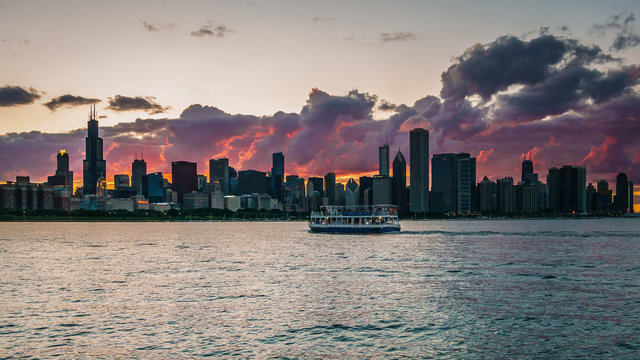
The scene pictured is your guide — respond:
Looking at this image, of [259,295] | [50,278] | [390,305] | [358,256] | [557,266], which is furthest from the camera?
[358,256]

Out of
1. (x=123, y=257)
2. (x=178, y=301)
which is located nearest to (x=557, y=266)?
(x=178, y=301)

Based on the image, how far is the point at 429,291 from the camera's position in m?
65.0

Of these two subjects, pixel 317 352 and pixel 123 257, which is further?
pixel 123 257

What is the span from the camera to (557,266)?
93438mm

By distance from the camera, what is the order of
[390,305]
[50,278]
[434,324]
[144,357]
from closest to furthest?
[144,357], [434,324], [390,305], [50,278]

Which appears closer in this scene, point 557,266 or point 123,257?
point 557,266

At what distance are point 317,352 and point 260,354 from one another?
3.98 metres

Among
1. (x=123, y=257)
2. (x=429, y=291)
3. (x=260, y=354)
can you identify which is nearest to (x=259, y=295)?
(x=429, y=291)

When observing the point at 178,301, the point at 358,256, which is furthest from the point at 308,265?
the point at 178,301

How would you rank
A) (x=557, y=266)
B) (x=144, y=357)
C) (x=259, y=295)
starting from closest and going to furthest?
(x=144, y=357) → (x=259, y=295) → (x=557, y=266)

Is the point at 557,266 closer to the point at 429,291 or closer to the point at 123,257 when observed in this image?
the point at 429,291

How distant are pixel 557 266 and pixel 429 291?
39.9m

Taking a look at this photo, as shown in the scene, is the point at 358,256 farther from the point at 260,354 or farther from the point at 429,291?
the point at 260,354

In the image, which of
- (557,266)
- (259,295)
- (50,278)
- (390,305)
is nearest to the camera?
(390,305)
